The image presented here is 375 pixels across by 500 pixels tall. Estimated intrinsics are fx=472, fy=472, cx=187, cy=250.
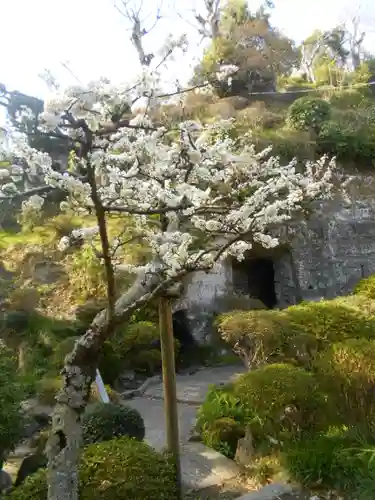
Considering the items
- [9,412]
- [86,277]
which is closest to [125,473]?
[9,412]

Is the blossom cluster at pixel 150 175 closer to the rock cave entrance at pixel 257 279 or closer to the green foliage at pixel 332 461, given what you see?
the green foliage at pixel 332 461

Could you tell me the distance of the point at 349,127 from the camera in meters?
14.7

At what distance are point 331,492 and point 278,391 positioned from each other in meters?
1.05

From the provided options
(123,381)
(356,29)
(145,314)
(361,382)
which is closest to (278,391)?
(361,382)

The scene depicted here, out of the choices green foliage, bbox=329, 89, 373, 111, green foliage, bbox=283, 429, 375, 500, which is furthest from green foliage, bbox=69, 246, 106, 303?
green foliage, bbox=329, 89, 373, 111

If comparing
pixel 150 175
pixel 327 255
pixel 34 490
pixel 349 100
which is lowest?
pixel 34 490

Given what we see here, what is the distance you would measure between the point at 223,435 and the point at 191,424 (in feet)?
3.48

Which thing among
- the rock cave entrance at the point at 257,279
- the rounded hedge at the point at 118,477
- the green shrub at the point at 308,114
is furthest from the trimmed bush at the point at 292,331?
the green shrub at the point at 308,114

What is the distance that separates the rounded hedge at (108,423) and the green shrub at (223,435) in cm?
140

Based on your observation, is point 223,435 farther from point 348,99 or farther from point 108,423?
point 348,99

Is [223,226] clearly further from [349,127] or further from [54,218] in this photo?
[349,127]

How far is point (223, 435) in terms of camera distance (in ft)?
20.7

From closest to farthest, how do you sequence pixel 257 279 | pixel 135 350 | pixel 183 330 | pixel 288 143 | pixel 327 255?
pixel 135 350 → pixel 183 330 → pixel 327 255 → pixel 288 143 → pixel 257 279

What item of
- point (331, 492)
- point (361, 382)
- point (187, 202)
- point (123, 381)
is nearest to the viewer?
point (187, 202)
